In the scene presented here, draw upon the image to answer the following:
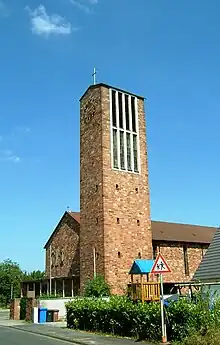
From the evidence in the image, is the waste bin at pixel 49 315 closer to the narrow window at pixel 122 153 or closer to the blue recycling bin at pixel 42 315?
the blue recycling bin at pixel 42 315

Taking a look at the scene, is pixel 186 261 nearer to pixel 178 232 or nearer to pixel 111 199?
pixel 178 232

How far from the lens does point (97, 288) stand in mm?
37750

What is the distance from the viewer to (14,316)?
37.9m

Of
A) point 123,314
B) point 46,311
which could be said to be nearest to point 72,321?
point 123,314

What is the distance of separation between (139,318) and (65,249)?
107 ft

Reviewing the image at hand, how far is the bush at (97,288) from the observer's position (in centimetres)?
3731

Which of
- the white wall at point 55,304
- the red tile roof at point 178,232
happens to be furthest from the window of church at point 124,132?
the white wall at point 55,304

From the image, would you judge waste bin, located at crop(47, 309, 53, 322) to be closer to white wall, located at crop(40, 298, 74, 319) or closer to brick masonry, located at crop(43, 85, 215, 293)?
white wall, located at crop(40, 298, 74, 319)

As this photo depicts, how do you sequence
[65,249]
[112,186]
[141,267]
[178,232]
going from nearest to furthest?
[141,267], [112,186], [65,249], [178,232]

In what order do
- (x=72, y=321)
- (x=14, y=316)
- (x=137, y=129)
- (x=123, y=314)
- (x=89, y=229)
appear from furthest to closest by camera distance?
1. (x=137, y=129)
2. (x=89, y=229)
3. (x=14, y=316)
4. (x=72, y=321)
5. (x=123, y=314)

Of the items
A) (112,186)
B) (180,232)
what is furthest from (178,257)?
(112,186)

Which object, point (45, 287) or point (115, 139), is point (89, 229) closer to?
point (115, 139)

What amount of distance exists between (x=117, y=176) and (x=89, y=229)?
545 cm

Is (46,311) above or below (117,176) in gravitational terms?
below
